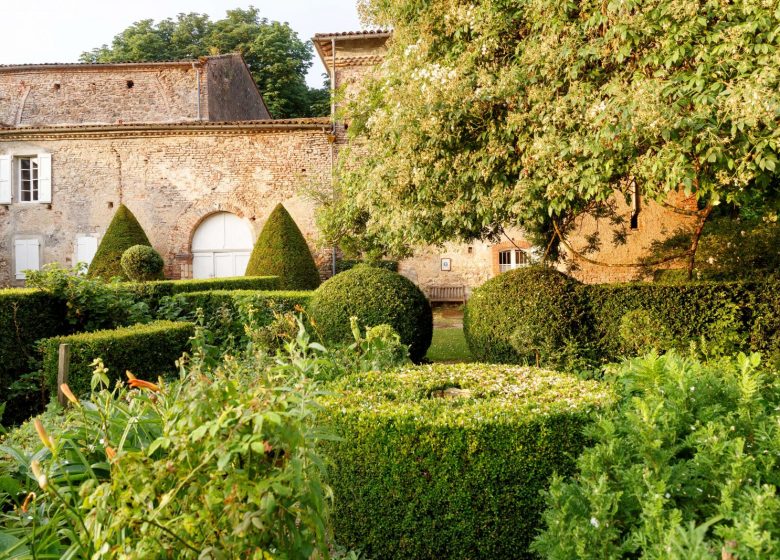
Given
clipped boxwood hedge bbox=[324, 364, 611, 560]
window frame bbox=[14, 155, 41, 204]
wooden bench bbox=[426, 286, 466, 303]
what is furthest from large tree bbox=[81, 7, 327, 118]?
clipped boxwood hedge bbox=[324, 364, 611, 560]

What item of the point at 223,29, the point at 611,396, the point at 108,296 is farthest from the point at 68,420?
the point at 223,29

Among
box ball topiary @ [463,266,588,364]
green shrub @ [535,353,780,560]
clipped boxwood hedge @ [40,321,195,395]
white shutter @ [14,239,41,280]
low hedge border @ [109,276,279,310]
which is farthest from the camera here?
white shutter @ [14,239,41,280]

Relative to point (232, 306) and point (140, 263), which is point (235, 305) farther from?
point (140, 263)

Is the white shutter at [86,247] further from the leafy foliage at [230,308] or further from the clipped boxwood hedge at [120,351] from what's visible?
the clipped boxwood hedge at [120,351]

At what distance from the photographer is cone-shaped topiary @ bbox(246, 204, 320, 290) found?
14727mm

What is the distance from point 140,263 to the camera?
46.6ft

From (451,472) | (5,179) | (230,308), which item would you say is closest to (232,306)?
(230,308)

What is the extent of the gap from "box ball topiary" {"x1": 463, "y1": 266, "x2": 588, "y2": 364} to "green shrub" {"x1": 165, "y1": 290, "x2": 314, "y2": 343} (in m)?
2.87

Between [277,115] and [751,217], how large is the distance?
22926 mm

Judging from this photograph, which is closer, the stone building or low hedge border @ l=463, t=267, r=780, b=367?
low hedge border @ l=463, t=267, r=780, b=367

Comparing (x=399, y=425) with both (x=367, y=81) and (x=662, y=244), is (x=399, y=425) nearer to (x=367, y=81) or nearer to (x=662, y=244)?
(x=367, y=81)

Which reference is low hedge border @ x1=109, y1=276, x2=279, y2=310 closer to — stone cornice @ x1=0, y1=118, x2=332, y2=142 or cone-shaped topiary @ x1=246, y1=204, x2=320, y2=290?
cone-shaped topiary @ x1=246, y1=204, x2=320, y2=290

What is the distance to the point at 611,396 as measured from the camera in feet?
9.84

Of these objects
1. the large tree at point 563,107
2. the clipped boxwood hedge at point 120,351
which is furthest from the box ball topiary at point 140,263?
the clipped boxwood hedge at point 120,351
